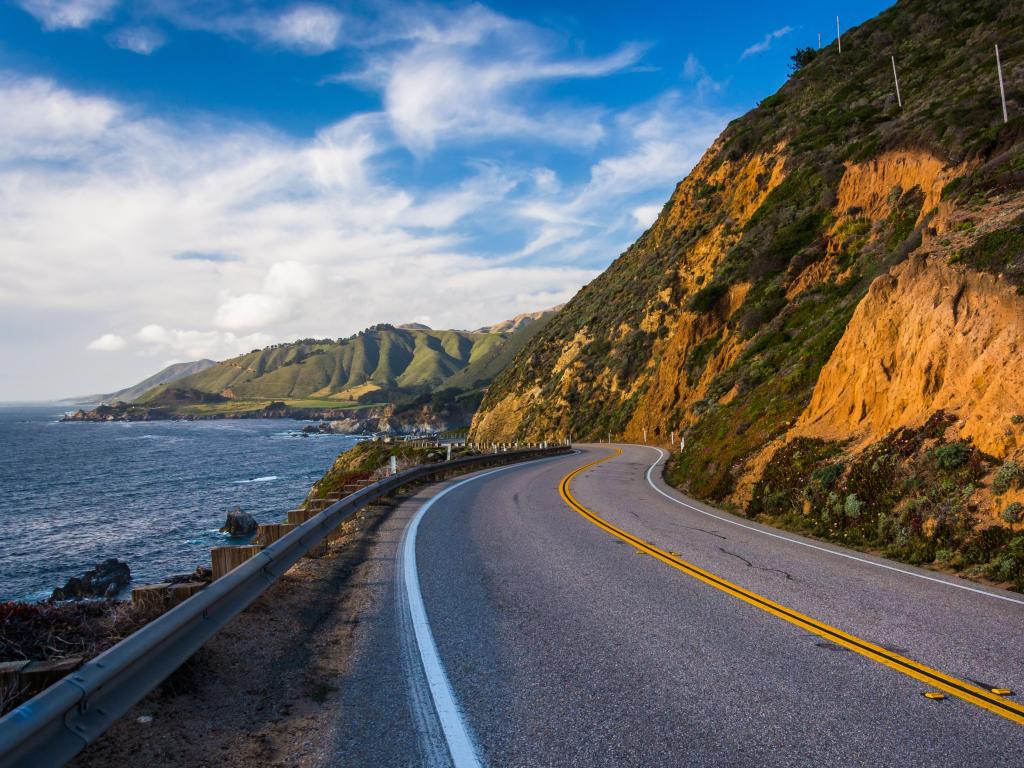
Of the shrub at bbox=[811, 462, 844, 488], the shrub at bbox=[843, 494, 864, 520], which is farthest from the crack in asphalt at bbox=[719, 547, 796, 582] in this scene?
the shrub at bbox=[811, 462, 844, 488]

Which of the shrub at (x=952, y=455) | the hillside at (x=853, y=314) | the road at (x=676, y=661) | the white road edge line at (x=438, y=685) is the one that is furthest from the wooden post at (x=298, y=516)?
the shrub at (x=952, y=455)

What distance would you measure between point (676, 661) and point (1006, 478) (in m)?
7.78

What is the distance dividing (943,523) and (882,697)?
282 inches

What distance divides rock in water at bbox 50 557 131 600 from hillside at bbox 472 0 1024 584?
22.2m

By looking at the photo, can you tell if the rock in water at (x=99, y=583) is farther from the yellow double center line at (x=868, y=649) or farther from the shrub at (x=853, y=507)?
the shrub at (x=853, y=507)

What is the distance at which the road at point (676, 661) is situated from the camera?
3770mm

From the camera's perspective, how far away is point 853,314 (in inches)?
758

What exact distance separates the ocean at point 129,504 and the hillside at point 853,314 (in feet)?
81.1

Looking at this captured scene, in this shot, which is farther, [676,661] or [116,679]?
[676,661]

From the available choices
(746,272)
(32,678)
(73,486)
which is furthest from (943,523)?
(73,486)

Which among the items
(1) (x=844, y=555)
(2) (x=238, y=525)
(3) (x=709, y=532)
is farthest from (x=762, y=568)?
(2) (x=238, y=525)

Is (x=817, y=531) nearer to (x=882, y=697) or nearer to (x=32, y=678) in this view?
(x=882, y=697)

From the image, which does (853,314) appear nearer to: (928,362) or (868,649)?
(928,362)

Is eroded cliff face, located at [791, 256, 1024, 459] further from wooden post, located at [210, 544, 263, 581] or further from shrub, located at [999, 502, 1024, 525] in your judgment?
wooden post, located at [210, 544, 263, 581]
